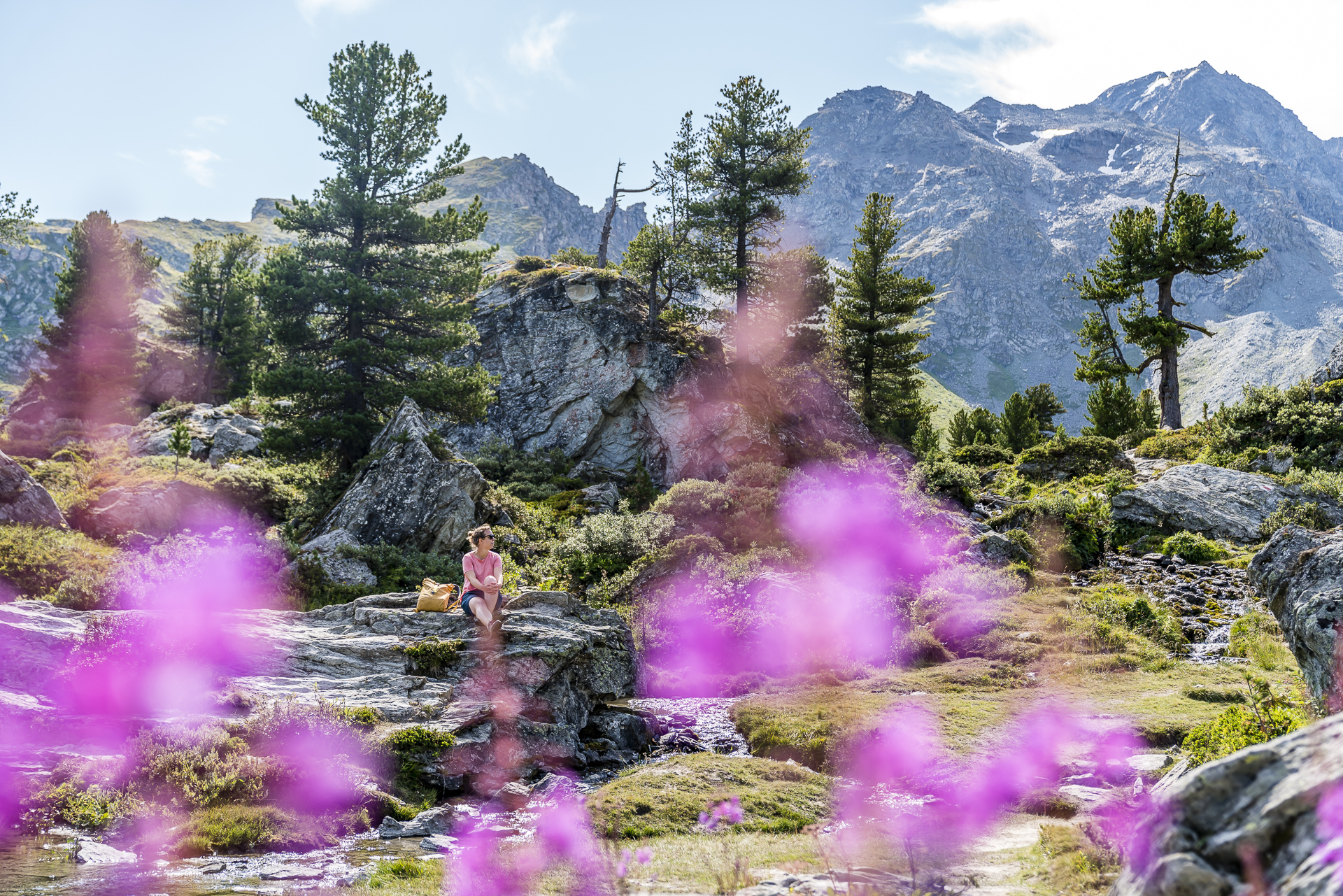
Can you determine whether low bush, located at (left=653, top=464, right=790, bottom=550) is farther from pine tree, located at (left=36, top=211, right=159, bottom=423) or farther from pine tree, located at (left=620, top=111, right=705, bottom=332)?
pine tree, located at (left=36, top=211, right=159, bottom=423)

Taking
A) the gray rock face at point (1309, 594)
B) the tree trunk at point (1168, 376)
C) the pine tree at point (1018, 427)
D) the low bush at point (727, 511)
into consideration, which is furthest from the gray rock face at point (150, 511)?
the pine tree at point (1018, 427)

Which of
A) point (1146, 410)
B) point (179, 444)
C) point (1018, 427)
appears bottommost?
point (179, 444)

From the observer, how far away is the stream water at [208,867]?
609 centimetres

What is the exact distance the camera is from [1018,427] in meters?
53.0

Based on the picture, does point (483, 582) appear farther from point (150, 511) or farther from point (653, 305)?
point (653, 305)

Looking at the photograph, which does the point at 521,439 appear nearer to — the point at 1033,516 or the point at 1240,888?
the point at 1033,516

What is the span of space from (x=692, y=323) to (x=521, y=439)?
12672mm

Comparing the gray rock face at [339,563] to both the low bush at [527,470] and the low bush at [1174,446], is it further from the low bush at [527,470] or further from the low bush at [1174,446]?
the low bush at [1174,446]

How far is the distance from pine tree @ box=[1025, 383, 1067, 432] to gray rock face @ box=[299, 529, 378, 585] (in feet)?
166

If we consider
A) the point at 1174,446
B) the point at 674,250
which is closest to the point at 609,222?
the point at 674,250

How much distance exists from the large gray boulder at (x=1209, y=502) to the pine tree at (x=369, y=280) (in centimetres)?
2554

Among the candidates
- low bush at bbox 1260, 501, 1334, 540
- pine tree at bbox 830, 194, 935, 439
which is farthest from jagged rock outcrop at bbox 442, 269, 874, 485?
low bush at bbox 1260, 501, 1334, 540

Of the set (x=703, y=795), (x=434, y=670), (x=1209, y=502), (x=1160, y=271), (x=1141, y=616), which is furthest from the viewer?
(x=1160, y=271)

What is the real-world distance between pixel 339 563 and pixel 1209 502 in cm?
2995
